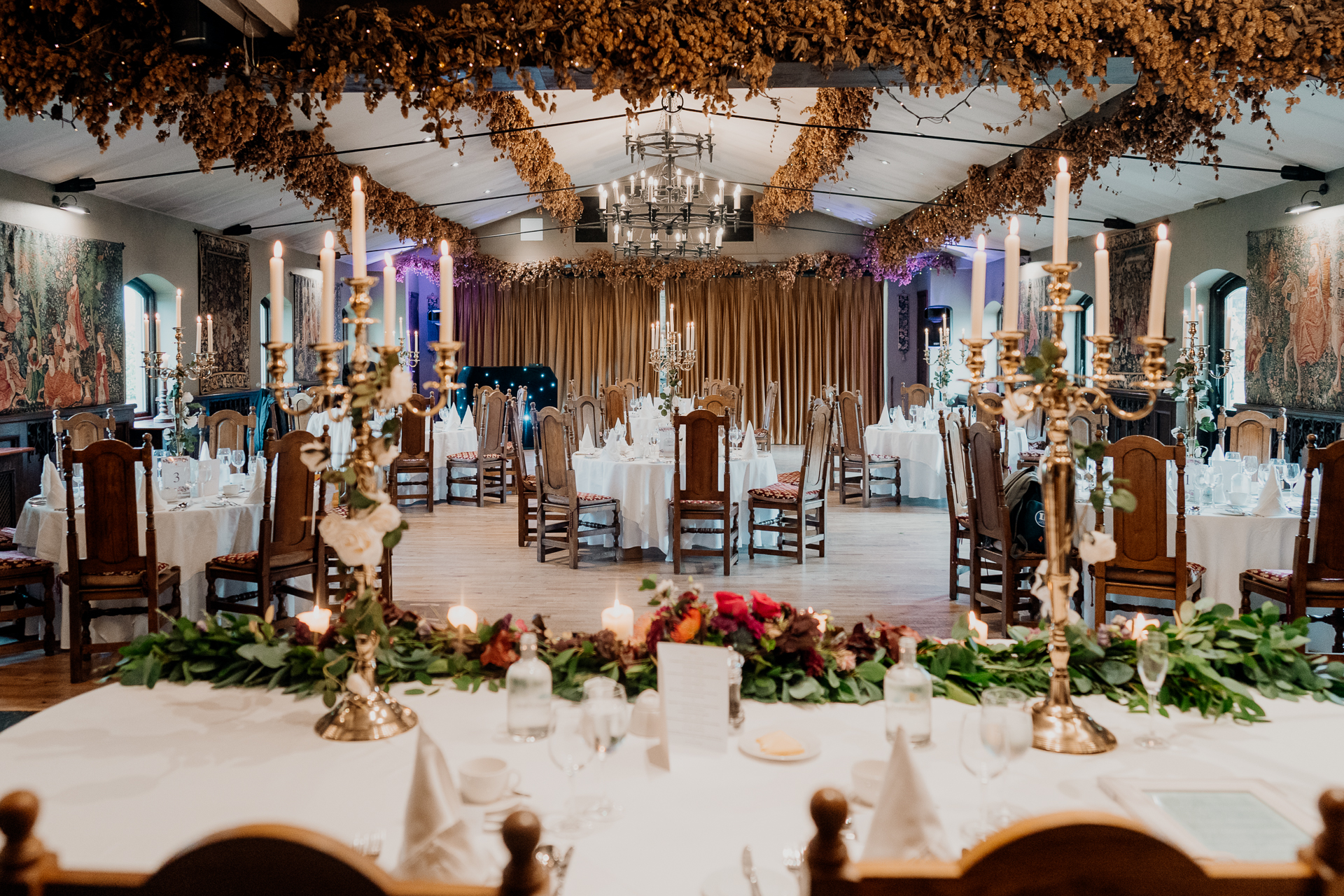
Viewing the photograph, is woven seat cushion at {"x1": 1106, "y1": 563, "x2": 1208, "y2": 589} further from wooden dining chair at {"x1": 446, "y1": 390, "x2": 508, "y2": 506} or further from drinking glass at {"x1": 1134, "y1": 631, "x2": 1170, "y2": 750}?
wooden dining chair at {"x1": 446, "y1": 390, "x2": 508, "y2": 506}

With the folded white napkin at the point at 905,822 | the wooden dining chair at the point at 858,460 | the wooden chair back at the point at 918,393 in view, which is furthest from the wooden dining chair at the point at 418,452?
the folded white napkin at the point at 905,822

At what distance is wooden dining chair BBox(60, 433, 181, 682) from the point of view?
4.29m

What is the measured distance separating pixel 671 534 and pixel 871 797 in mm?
5558

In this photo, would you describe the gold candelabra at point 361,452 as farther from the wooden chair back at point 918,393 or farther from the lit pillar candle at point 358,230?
the wooden chair back at point 918,393

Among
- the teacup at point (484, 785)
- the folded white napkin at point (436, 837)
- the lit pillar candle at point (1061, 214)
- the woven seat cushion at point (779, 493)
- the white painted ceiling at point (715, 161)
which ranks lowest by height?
the woven seat cushion at point (779, 493)

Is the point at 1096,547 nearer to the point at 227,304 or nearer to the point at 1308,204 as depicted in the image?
the point at 1308,204

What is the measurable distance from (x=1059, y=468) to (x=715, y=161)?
43.5 ft

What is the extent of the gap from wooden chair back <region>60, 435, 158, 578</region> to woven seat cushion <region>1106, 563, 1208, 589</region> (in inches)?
169

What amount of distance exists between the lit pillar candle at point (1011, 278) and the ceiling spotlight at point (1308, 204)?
7.30 meters

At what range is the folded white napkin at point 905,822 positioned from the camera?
1.27 m

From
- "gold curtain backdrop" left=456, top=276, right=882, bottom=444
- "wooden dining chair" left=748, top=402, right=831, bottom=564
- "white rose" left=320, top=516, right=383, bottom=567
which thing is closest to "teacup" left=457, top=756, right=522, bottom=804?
"white rose" left=320, top=516, right=383, bottom=567

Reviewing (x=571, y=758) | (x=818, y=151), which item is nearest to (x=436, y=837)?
(x=571, y=758)

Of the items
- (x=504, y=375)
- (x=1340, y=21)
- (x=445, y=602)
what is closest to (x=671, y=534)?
(x=445, y=602)

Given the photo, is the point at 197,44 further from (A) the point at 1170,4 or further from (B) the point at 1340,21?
(B) the point at 1340,21
